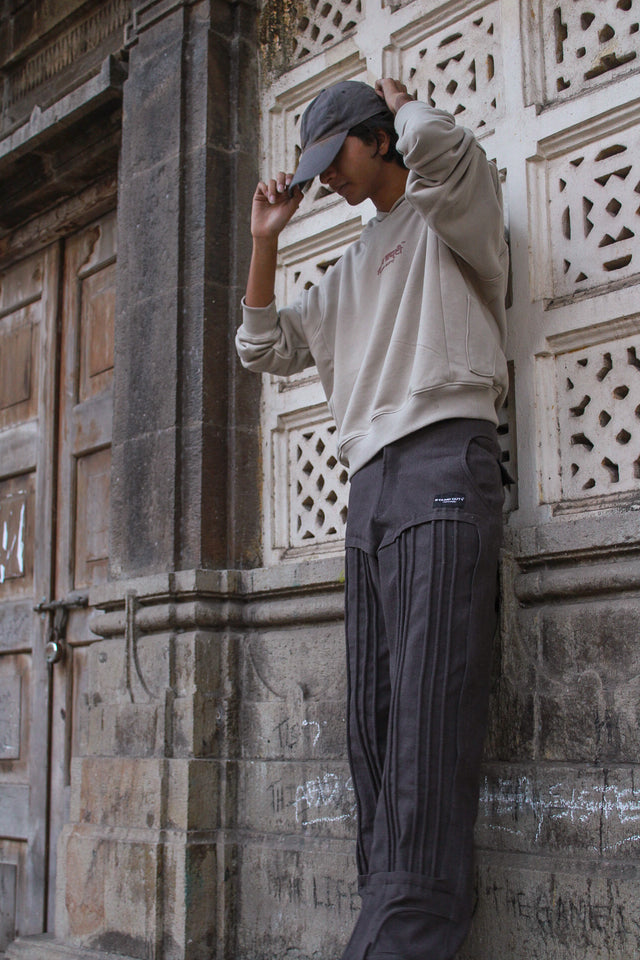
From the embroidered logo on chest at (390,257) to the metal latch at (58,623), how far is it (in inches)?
97.3

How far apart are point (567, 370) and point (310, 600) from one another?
1.13 metres

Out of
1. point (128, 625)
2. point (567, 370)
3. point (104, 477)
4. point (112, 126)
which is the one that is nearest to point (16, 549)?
point (104, 477)

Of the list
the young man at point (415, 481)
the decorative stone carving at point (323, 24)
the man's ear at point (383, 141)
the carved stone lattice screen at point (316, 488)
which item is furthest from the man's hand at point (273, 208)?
the decorative stone carving at point (323, 24)

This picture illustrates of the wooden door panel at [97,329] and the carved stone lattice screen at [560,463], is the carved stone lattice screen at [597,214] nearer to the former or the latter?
the carved stone lattice screen at [560,463]

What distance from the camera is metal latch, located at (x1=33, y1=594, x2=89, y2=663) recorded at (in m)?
4.89

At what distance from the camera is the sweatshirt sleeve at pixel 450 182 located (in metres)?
2.55

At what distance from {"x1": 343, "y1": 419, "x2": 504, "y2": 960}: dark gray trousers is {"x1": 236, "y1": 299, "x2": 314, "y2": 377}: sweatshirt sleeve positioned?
23.3 inches

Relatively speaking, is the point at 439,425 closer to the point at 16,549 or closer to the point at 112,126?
the point at 112,126

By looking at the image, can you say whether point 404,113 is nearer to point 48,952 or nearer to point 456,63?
point 456,63

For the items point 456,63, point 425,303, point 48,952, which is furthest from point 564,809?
point 456,63

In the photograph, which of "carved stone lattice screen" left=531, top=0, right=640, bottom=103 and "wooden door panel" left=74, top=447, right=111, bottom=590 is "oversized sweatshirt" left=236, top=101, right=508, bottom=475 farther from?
"wooden door panel" left=74, top=447, right=111, bottom=590

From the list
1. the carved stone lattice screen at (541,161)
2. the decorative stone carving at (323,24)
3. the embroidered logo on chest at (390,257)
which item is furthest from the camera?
the decorative stone carving at (323,24)

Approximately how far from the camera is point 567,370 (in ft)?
10.2

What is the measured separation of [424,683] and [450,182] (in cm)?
118
